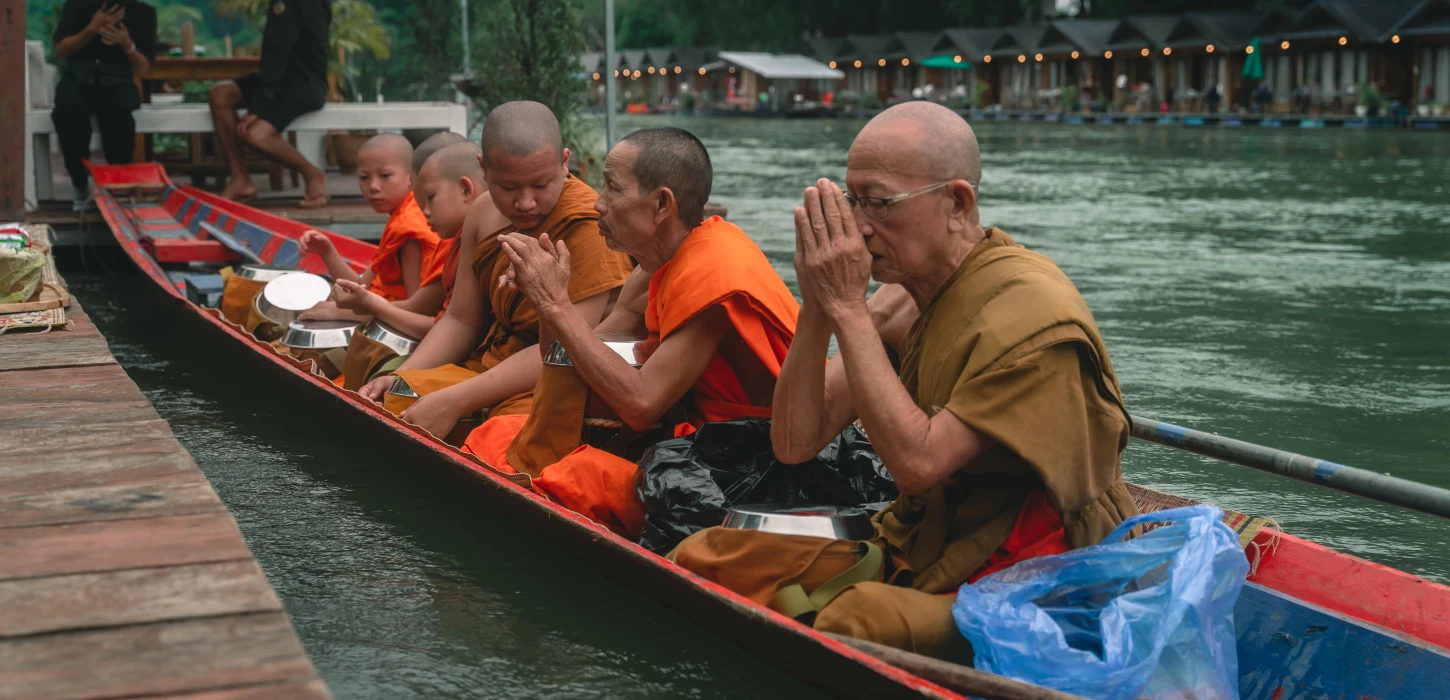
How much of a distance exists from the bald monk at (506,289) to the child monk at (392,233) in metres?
0.76

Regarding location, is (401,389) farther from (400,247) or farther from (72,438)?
(72,438)

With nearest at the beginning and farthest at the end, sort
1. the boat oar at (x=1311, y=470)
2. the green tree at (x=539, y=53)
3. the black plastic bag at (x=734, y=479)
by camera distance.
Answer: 1. the boat oar at (x=1311, y=470)
2. the black plastic bag at (x=734, y=479)
3. the green tree at (x=539, y=53)

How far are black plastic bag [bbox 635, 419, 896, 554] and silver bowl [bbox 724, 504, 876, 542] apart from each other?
0.26 m

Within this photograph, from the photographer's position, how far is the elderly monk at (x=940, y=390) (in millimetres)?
2641

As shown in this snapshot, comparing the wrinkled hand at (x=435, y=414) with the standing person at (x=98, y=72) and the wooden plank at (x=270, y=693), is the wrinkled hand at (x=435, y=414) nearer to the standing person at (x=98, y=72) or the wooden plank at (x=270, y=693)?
the wooden plank at (x=270, y=693)

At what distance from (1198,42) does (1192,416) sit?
3620cm

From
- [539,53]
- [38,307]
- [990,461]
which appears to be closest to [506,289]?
[38,307]

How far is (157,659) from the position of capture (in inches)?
83.9

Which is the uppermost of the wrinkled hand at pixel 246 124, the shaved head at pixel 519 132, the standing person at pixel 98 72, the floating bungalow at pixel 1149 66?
the floating bungalow at pixel 1149 66

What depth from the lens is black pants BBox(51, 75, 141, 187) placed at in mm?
10484

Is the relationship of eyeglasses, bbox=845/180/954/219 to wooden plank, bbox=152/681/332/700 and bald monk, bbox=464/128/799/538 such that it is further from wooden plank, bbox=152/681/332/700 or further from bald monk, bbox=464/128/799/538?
wooden plank, bbox=152/681/332/700

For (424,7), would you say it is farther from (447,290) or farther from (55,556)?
(55,556)

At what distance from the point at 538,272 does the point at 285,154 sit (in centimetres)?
738

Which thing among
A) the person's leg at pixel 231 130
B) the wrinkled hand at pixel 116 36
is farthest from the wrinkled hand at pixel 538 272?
the wrinkled hand at pixel 116 36
